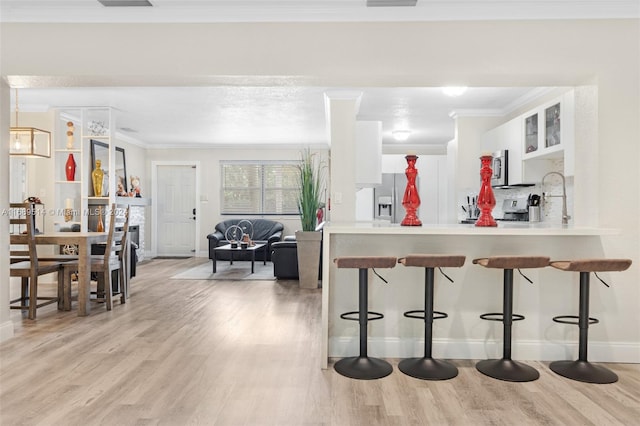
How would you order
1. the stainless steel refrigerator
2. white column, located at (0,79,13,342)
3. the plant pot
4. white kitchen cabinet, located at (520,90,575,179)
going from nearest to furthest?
white column, located at (0,79,13,342), white kitchen cabinet, located at (520,90,575,179), the plant pot, the stainless steel refrigerator

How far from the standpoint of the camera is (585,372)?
9.30 ft

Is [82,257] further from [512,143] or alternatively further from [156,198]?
[156,198]

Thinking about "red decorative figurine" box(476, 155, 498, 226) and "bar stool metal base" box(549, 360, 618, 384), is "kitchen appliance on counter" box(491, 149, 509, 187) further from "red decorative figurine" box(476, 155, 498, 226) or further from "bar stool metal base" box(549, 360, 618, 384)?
"bar stool metal base" box(549, 360, 618, 384)

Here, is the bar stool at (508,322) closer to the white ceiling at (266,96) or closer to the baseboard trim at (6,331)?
the white ceiling at (266,96)

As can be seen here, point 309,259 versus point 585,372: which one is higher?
point 309,259

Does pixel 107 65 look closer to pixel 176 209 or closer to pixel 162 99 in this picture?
pixel 162 99

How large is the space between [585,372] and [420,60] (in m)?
2.28

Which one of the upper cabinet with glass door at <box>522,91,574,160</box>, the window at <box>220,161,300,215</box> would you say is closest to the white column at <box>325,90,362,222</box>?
the upper cabinet with glass door at <box>522,91,574,160</box>

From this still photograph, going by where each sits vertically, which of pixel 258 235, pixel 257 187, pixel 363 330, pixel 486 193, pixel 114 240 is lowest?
pixel 363 330

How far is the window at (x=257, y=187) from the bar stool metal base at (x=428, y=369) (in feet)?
22.4

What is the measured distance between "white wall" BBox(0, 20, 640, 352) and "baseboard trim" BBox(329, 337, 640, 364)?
0.25 metres

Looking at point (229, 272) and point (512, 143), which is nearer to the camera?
point (512, 143)

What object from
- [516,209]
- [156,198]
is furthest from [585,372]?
[156,198]

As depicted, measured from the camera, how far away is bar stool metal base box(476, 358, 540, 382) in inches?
109
